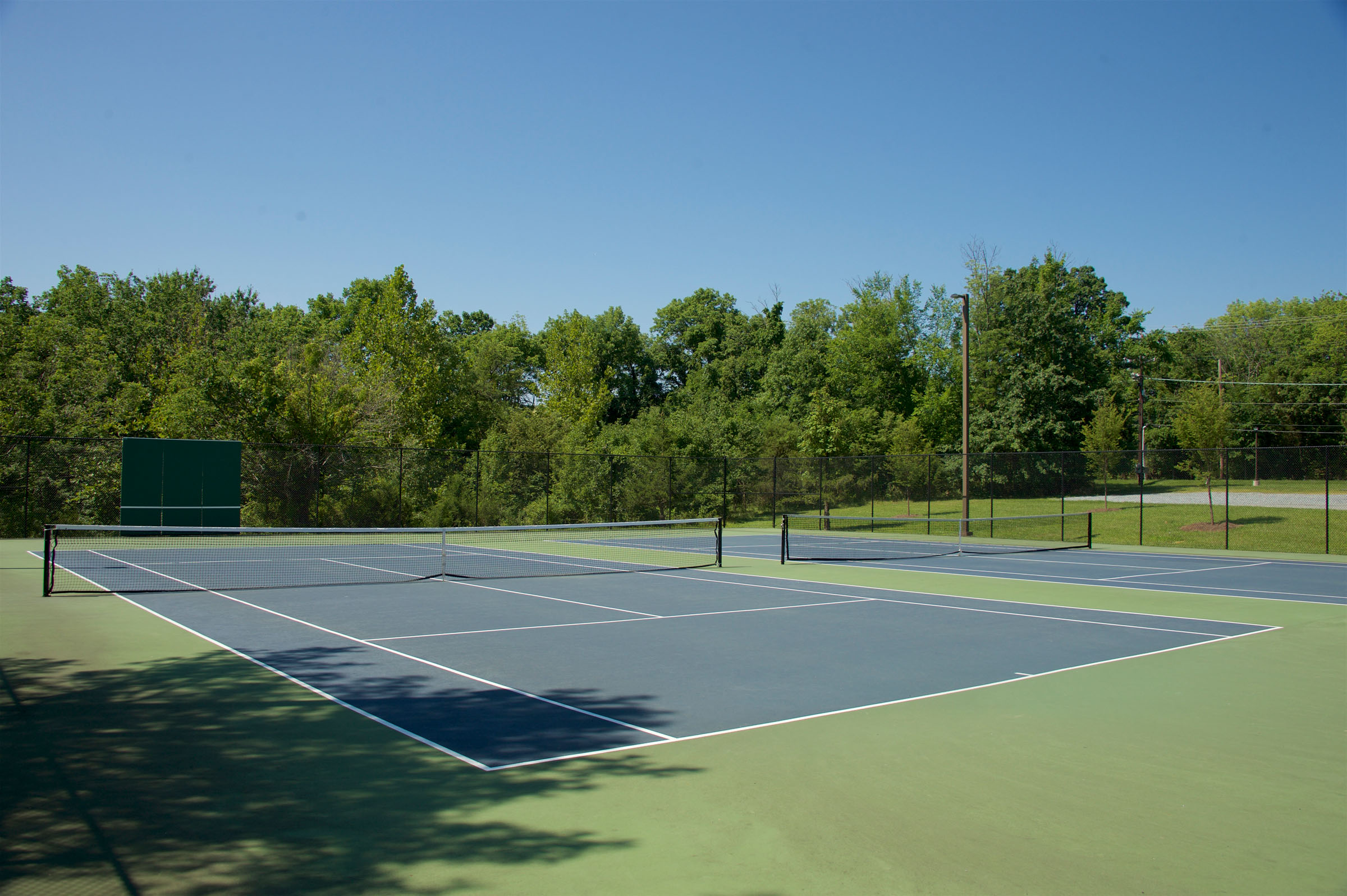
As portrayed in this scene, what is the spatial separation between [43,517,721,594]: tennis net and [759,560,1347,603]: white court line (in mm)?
3371

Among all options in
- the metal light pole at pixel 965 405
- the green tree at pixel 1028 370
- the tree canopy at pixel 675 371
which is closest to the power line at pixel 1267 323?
the tree canopy at pixel 675 371

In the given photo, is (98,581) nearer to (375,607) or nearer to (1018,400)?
(375,607)

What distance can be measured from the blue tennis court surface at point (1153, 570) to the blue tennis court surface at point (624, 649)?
427 cm

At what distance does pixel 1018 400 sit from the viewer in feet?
156

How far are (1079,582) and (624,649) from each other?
1057 cm

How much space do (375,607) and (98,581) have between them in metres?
6.02

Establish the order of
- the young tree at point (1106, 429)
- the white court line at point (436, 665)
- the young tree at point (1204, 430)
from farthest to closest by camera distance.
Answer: the young tree at point (1106, 429) < the young tree at point (1204, 430) < the white court line at point (436, 665)

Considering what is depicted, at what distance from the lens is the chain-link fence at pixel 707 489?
85.9 feet

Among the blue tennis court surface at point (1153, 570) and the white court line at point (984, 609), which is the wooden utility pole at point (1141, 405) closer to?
the blue tennis court surface at point (1153, 570)

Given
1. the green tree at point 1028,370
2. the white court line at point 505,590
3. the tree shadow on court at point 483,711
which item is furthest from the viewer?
the green tree at point 1028,370

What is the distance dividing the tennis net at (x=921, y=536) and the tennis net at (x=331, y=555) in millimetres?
3136

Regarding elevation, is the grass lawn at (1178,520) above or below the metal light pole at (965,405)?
below

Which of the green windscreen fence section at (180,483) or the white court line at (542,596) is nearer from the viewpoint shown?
the white court line at (542,596)

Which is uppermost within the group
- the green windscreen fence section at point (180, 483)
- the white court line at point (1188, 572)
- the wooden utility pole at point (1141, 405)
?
the wooden utility pole at point (1141, 405)
